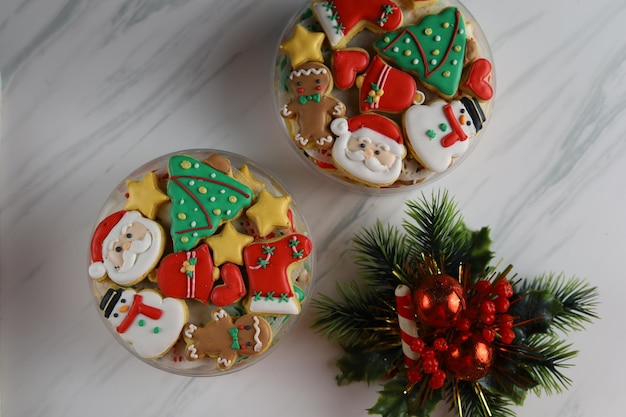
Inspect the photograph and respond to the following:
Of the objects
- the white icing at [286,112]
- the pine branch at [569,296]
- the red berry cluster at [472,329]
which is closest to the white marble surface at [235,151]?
the pine branch at [569,296]

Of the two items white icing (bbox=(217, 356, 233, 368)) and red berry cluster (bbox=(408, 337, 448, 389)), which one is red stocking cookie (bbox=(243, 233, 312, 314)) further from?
red berry cluster (bbox=(408, 337, 448, 389))

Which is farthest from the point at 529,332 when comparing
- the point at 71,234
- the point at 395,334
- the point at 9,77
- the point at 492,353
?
the point at 9,77

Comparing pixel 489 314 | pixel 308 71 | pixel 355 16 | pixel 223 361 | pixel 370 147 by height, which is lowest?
pixel 223 361

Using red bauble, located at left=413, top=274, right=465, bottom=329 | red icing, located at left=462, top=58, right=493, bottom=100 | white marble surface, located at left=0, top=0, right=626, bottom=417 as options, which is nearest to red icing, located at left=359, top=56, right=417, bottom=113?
red icing, located at left=462, top=58, right=493, bottom=100

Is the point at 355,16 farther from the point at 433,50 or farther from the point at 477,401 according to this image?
the point at 477,401

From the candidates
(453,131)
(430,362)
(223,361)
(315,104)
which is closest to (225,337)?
(223,361)

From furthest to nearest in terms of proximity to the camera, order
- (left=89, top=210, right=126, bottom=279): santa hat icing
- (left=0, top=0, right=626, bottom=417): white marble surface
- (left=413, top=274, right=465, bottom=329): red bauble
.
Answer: (left=0, top=0, right=626, bottom=417): white marble surface, (left=89, top=210, right=126, bottom=279): santa hat icing, (left=413, top=274, right=465, bottom=329): red bauble
